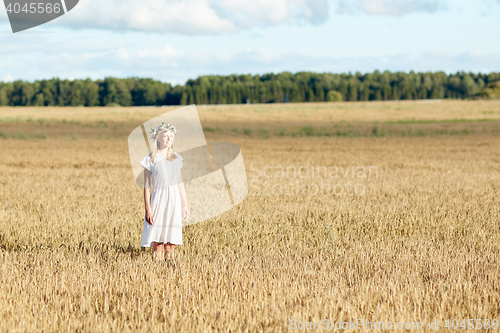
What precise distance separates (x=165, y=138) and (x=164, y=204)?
2.41 feet

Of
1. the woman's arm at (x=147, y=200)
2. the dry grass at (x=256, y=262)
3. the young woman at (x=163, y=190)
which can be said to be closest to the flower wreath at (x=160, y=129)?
the young woman at (x=163, y=190)

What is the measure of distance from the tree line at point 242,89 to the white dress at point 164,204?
12202 cm

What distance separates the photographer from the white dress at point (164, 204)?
5.48 m

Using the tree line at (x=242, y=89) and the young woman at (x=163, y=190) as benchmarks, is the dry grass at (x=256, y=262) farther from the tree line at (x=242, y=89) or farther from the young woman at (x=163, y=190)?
the tree line at (x=242, y=89)

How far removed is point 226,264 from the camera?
215 inches

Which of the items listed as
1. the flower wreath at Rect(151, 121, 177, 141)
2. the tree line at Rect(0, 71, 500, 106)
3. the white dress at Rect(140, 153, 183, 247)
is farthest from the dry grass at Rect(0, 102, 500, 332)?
the tree line at Rect(0, 71, 500, 106)

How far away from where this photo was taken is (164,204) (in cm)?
549

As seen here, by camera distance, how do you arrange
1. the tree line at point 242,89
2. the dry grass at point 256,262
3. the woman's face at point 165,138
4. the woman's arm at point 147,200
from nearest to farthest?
the dry grass at point 256,262 < the woman's arm at point 147,200 < the woman's face at point 165,138 < the tree line at point 242,89

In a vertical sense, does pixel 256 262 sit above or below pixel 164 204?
below

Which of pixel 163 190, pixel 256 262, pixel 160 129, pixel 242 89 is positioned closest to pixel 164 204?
pixel 163 190

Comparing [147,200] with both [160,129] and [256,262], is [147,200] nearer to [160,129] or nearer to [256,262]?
[160,129]

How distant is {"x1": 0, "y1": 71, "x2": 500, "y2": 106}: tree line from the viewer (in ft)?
408

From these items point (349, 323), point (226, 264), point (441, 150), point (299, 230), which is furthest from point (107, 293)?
point (441, 150)

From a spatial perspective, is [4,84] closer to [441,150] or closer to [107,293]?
[441,150]
